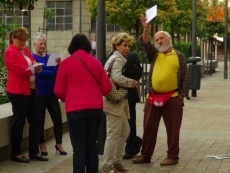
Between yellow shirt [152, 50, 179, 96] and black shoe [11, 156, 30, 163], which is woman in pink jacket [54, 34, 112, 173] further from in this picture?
black shoe [11, 156, 30, 163]

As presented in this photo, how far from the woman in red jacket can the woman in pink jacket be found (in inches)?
79.0

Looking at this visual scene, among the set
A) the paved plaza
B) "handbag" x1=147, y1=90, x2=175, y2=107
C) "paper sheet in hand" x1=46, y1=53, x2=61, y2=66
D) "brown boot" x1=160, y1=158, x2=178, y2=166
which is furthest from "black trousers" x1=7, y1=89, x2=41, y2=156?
"brown boot" x1=160, y1=158, x2=178, y2=166

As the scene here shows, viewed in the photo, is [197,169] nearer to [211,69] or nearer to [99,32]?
[99,32]

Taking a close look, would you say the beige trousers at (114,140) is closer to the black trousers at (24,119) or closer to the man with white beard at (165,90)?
the man with white beard at (165,90)

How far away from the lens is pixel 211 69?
41.5 metres

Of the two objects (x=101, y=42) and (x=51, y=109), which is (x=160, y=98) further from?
(x=51, y=109)

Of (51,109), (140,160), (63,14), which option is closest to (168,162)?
(140,160)

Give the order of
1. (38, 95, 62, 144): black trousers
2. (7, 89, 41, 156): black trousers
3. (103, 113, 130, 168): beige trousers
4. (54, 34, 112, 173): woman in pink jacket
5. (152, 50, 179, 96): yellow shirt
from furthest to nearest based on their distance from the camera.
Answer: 1. (38, 95, 62, 144): black trousers
2. (7, 89, 41, 156): black trousers
3. (152, 50, 179, 96): yellow shirt
4. (103, 113, 130, 168): beige trousers
5. (54, 34, 112, 173): woman in pink jacket

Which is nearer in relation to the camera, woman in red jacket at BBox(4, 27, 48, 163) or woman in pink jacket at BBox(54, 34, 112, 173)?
woman in pink jacket at BBox(54, 34, 112, 173)

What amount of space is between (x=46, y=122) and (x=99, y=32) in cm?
230

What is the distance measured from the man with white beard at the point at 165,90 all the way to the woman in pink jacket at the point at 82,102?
208 centimetres

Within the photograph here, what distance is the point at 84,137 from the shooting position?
29.6ft

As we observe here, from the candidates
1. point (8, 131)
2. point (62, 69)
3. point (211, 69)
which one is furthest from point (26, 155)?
point (211, 69)

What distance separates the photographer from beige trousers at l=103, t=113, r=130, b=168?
33.6ft
